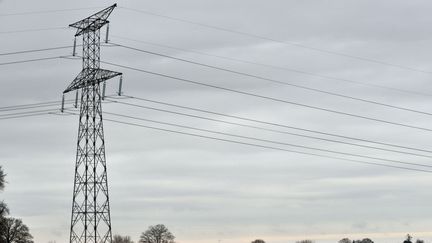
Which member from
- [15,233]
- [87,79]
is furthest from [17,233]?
[87,79]

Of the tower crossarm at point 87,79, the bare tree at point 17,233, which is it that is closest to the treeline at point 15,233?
the bare tree at point 17,233

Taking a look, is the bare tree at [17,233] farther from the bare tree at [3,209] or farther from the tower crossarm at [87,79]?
the tower crossarm at [87,79]

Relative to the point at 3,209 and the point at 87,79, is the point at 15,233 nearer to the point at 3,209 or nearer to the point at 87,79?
the point at 3,209

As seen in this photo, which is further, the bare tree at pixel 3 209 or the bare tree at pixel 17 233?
the bare tree at pixel 17 233

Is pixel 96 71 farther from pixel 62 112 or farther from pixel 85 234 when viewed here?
pixel 85 234

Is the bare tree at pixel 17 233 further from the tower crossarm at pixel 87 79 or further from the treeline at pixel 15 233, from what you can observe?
the tower crossarm at pixel 87 79

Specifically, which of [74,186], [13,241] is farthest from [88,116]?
[13,241]

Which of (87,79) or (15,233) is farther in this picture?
(15,233)

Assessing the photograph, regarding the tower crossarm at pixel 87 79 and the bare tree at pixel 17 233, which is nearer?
the tower crossarm at pixel 87 79

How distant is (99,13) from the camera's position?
8206 centimetres

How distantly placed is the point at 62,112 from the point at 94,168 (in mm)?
6202

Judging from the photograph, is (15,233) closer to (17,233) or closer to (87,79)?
(17,233)

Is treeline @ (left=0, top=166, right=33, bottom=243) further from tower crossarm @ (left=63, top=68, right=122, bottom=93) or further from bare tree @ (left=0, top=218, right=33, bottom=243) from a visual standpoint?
tower crossarm @ (left=63, top=68, right=122, bottom=93)

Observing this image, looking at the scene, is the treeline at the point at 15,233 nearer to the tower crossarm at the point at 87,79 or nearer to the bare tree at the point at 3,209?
the bare tree at the point at 3,209
